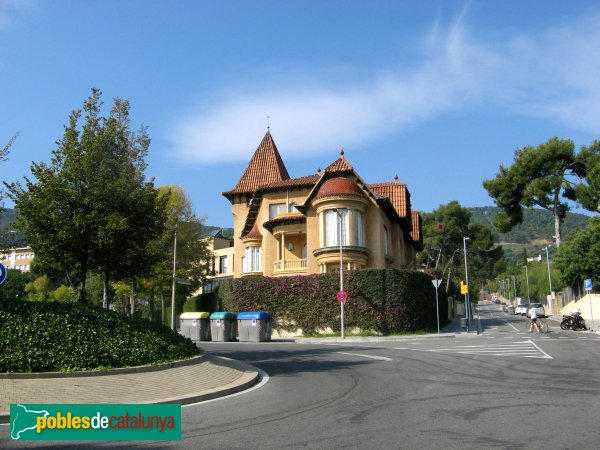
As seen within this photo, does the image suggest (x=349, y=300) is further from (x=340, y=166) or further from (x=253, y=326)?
(x=340, y=166)

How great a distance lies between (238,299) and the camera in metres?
35.1

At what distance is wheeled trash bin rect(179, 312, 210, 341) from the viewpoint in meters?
30.7

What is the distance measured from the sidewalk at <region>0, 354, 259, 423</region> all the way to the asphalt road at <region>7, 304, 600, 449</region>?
0.65 m

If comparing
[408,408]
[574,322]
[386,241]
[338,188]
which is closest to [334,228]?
[338,188]

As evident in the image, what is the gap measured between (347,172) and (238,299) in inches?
446

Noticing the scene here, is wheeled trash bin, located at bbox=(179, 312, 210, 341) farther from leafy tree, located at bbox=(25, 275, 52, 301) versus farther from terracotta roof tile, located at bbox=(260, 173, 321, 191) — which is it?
leafy tree, located at bbox=(25, 275, 52, 301)

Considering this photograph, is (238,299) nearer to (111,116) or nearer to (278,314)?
(278,314)

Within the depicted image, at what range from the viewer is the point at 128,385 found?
11078 millimetres

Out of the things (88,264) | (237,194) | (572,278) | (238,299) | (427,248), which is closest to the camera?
(88,264)

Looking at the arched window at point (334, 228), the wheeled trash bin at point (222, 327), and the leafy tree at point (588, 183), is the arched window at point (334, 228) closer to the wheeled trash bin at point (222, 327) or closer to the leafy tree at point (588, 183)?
the wheeled trash bin at point (222, 327)

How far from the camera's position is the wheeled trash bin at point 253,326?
2859 cm

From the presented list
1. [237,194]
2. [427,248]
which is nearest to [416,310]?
[237,194]

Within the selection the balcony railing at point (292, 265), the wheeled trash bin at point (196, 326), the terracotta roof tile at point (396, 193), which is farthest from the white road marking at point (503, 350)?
the terracotta roof tile at point (396, 193)

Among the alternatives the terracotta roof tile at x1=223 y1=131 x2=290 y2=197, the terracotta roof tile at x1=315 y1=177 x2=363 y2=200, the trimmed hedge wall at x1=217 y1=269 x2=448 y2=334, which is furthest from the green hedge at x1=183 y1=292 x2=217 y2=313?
the terracotta roof tile at x1=315 y1=177 x2=363 y2=200
